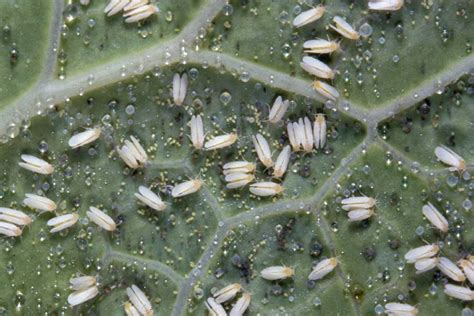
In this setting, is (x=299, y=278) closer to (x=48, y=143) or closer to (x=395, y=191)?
(x=395, y=191)

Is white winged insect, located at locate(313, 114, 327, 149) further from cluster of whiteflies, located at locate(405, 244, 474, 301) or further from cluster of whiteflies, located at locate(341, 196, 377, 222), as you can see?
cluster of whiteflies, located at locate(405, 244, 474, 301)

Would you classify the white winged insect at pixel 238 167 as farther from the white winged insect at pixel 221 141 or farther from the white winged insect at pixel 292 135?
the white winged insect at pixel 292 135

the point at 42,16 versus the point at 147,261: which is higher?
the point at 42,16

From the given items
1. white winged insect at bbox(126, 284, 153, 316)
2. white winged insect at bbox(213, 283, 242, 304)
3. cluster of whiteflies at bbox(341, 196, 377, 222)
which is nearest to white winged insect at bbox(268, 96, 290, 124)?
cluster of whiteflies at bbox(341, 196, 377, 222)

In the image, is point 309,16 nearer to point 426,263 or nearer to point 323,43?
point 323,43

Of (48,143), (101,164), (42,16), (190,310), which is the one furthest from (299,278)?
(42,16)

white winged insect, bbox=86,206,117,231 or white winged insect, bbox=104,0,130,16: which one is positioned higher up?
white winged insect, bbox=104,0,130,16
